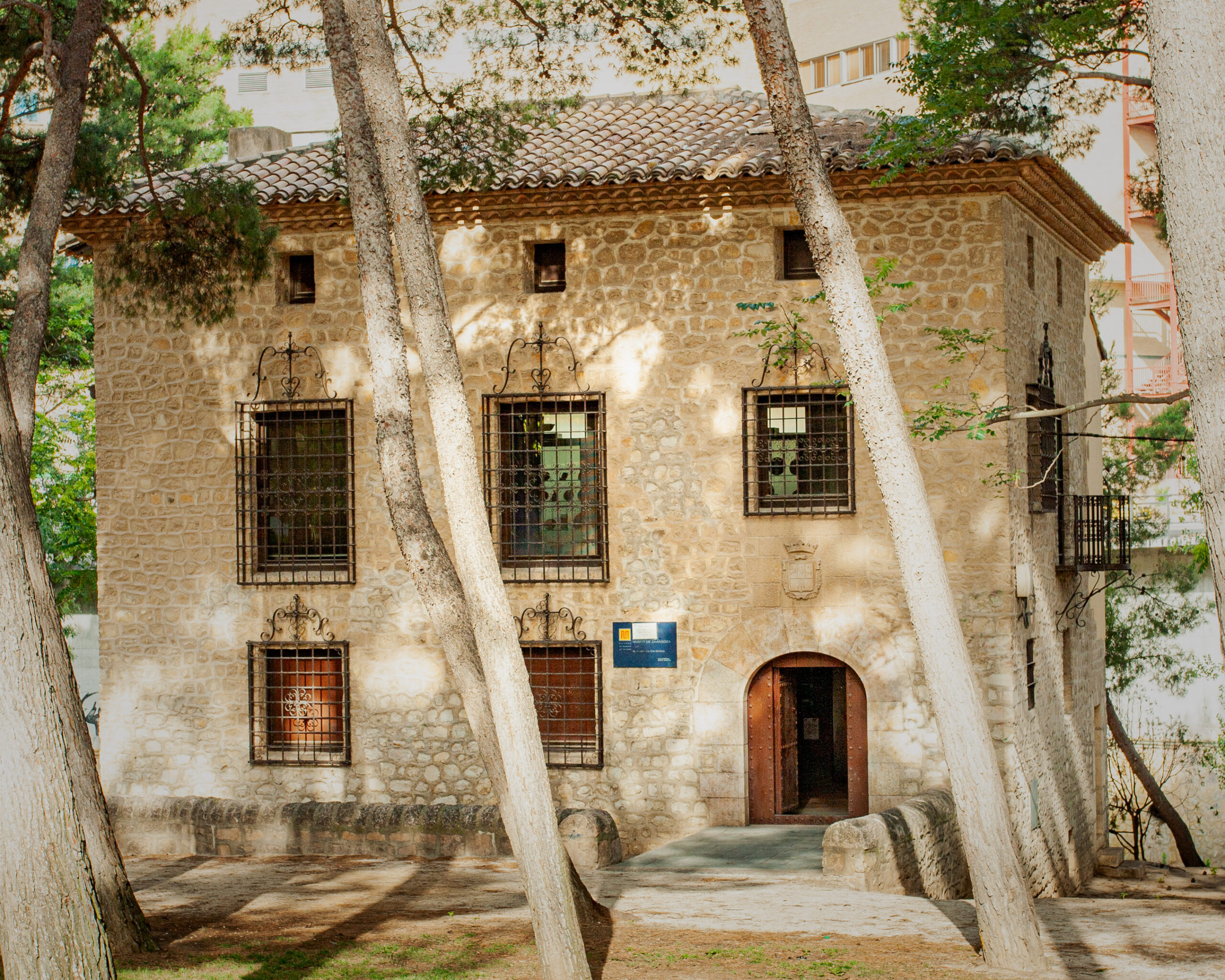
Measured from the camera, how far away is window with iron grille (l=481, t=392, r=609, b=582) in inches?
553

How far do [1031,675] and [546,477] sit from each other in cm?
535

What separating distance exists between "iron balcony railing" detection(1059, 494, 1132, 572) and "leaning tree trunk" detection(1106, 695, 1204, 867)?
198 inches

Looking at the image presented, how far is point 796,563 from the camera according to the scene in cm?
1357

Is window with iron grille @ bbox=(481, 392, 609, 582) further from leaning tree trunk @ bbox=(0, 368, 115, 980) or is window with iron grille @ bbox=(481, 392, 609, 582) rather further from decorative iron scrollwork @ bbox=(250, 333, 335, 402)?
leaning tree trunk @ bbox=(0, 368, 115, 980)

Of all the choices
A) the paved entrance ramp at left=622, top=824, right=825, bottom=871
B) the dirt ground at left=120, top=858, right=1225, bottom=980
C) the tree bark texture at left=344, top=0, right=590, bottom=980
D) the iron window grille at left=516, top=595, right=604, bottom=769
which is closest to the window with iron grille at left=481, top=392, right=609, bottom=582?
the iron window grille at left=516, top=595, right=604, bottom=769

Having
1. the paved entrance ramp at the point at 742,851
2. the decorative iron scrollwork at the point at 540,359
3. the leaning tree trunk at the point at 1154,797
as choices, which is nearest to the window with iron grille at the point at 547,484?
the decorative iron scrollwork at the point at 540,359

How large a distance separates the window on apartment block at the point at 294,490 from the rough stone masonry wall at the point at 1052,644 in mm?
6775

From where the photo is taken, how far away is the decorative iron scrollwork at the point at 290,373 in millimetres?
14547

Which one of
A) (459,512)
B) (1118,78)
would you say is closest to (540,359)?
(1118,78)

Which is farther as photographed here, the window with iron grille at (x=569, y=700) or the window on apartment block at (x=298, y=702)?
the window on apartment block at (x=298, y=702)

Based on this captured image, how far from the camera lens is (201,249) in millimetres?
12477

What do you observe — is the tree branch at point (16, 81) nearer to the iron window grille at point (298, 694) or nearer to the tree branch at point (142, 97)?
the tree branch at point (142, 97)

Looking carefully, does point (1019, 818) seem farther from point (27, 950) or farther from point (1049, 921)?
point (27, 950)

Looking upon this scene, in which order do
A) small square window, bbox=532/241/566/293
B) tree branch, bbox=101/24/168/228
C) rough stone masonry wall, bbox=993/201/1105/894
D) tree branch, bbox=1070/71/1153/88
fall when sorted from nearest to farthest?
1. tree branch, bbox=101/24/168/228
2. tree branch, bbox=1070/71/1153/88
3. rough stone masonry wall, bbox=993/201/1105/894
4. small square window, bbox=532/241/566/293
